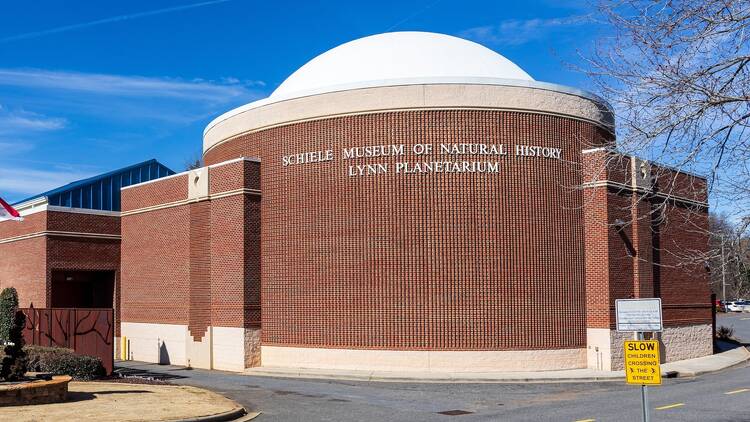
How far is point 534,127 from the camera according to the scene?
27.3 meters

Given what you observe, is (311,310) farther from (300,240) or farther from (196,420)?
(196,420)

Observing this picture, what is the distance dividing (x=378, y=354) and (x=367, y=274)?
269cm

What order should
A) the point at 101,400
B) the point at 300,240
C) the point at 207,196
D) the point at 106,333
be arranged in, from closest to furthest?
1. the point at 101,400
2. the point at 106,333
3. the point at 300,240
4. the point at 207,196

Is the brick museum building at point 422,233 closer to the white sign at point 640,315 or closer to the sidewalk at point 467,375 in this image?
the sidewalk at point 467,375

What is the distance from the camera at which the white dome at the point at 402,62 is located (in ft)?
102

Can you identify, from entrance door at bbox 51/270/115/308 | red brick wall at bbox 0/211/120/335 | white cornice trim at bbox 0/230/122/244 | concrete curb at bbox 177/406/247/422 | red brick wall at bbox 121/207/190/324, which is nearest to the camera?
concrete curb at bbox 177/406/247/422

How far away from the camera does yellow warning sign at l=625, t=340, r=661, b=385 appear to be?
1128 cm

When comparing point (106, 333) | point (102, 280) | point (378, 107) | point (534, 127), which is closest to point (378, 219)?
point (378, 107)

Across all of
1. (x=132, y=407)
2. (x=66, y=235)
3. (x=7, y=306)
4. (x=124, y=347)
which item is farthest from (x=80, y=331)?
(x=132, y=407)

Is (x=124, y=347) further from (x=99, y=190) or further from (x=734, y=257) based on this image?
(x=734, y=257)

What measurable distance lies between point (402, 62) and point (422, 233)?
27.0ft

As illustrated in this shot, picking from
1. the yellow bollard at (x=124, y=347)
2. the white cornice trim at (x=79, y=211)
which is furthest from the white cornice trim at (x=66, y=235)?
the yellow bollard at (x=124, y=347)

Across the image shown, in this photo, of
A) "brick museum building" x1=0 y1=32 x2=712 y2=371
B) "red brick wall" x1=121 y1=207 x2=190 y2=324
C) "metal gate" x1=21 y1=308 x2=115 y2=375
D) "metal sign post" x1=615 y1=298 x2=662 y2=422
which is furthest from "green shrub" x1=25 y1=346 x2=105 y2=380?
"metal sign post" x1=615 y1=298 x2=662 y2=422

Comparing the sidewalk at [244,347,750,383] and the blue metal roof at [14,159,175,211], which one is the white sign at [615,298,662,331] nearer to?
the sidewalk at [244,347,750,383]
